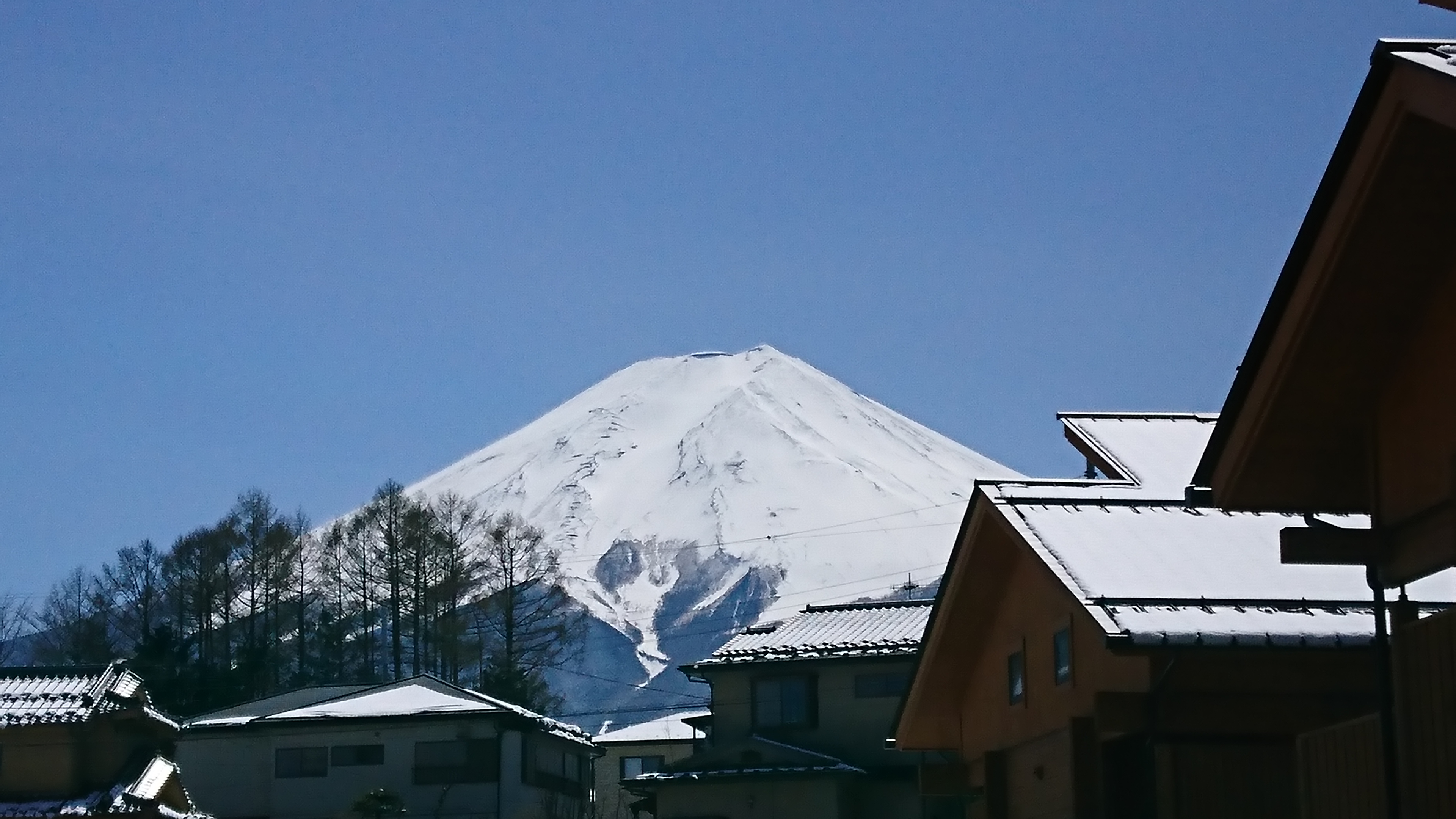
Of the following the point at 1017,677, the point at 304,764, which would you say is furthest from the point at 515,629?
the point at 1017,677

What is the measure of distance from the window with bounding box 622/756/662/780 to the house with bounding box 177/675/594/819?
9081 millimetres

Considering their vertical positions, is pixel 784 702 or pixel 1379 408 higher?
pixel 1379 408

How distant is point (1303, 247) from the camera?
8336mm

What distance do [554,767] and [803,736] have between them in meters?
10.5

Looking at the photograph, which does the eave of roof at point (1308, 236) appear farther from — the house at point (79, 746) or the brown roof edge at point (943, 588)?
the house at point (79, 746)

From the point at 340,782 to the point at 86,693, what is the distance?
1045 centimetres

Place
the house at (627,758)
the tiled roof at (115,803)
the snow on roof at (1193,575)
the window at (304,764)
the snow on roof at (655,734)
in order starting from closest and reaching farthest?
the snow on roof at (1193,575)
the tiled roof at (115,803)
the window at (304,764)
the house at (627,758)
the snow on roof at (655,734)

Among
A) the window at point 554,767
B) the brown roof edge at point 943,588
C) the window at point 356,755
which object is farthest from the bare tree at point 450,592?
the brown roof edge at point 943,588

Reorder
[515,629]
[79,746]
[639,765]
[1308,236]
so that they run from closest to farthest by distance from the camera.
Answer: [1308,236] < [79,746] < [639,765] < [515,629]

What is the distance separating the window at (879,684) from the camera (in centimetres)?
3488

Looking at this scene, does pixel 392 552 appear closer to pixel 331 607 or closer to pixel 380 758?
pixel 331 607

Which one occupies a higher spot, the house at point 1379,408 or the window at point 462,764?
the house at point 1379,408

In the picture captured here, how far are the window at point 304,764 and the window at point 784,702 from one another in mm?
11217

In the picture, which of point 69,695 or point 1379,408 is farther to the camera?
point 69,695
